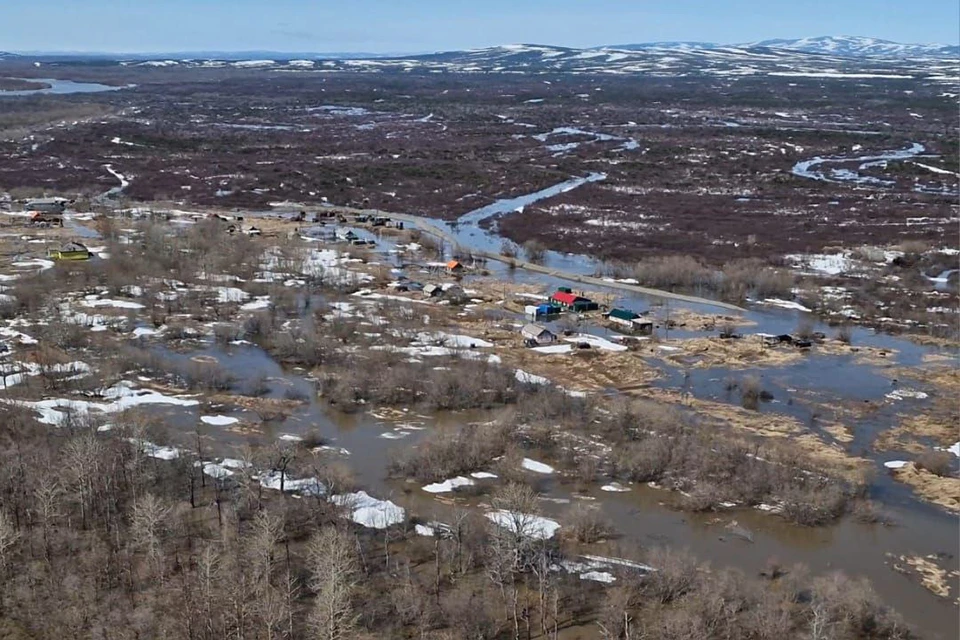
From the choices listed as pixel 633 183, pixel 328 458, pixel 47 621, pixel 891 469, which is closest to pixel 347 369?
pixel 328 458

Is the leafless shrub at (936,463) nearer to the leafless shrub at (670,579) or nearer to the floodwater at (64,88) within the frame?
the leafless shrub at (670,579)

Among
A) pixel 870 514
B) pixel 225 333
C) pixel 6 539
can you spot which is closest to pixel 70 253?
pixel 225 333

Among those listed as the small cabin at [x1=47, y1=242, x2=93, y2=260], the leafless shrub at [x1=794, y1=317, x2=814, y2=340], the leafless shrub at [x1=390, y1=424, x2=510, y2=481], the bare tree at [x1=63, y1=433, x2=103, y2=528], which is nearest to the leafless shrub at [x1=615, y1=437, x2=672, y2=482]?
the leafless shrub at [x1=390, y1=424, x2=510, y2=481]

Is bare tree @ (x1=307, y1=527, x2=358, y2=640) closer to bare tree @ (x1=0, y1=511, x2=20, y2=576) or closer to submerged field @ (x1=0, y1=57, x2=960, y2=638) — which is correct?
submerged field @ (x1=0, y1=57, x2=960, y2=638)

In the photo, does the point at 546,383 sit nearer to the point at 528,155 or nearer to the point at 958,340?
the point at 958,340

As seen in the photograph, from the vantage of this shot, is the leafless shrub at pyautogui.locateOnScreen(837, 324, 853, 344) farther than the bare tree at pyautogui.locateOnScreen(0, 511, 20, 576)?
Yes

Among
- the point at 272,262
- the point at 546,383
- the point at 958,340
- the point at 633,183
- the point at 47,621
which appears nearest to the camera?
the point at 47,621

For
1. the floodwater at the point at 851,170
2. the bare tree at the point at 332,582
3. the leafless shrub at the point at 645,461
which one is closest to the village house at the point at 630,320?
the leafless shrub at the point at 645,461
